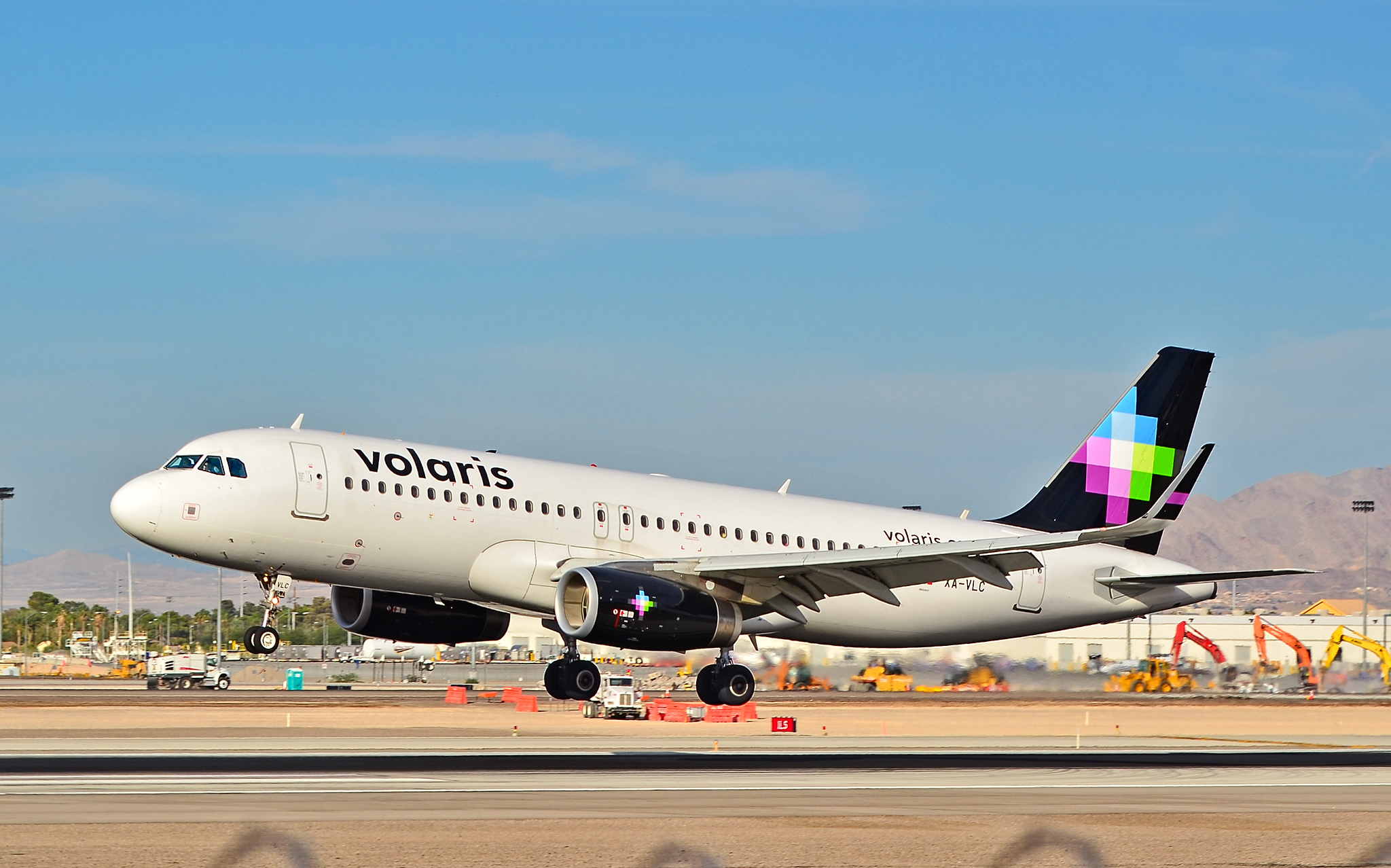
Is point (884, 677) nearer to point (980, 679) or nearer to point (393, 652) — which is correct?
point (980, 679)

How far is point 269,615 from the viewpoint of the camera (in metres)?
36.0

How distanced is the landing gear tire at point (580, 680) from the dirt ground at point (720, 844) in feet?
45.6

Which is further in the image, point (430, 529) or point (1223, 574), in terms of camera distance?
point (1223, 574)

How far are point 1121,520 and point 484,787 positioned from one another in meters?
25.4

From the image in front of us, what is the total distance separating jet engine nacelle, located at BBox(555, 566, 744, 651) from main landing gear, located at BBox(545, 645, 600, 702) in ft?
6.37

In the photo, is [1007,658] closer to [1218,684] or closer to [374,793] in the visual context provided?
[1218,684]

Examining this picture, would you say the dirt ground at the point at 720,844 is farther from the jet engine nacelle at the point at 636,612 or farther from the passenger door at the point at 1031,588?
the passenger door at the point at 1031,588

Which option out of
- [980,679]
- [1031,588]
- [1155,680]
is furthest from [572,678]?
[1155,680]

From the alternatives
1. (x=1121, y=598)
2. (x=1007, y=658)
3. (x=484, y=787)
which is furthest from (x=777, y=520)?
(x=1007, y=658)

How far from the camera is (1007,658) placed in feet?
211

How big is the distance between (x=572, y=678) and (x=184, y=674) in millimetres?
58838

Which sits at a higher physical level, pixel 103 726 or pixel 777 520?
pixel 777 520

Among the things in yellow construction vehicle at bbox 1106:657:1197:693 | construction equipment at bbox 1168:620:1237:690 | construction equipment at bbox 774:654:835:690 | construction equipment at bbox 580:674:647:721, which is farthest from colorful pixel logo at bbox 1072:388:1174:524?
construction equipment at bbox 1168:620:1237:690

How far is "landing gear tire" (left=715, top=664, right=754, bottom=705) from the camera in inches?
→ 1518
